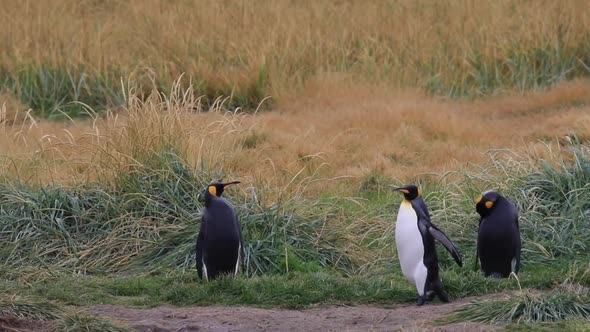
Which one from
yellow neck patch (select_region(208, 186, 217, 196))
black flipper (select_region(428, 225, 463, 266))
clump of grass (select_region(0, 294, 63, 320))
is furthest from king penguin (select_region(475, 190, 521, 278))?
clump of grass (select_region(0, 294, 63, 320))

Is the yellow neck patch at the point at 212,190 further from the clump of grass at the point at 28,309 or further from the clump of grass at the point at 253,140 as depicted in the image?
the clump of grass at the point at 253,140

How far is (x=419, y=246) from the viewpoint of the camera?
7469 millimetres

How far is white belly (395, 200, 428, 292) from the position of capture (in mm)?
7375

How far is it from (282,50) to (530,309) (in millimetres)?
9182

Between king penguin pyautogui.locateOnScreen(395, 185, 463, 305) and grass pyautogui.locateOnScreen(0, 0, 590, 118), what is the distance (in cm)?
658

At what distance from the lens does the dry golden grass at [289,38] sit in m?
14.9

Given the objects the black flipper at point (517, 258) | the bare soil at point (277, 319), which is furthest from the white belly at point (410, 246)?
the black flipper at point (517, 258)

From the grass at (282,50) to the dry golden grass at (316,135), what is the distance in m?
0.64

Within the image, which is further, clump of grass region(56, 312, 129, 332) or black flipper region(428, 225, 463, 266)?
black flipper region(428, 225, 463, 266)

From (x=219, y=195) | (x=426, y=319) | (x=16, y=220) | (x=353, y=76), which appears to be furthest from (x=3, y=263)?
(x=353, y=76)

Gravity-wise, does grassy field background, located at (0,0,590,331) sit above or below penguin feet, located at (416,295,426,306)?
below

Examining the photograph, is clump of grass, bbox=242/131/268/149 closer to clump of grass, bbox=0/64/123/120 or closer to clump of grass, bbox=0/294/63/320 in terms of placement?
clump of grass, bbox=0/64/123/120

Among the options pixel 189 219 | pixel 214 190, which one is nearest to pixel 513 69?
pixel 189 219

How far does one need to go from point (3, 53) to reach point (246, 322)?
31.2 feet
